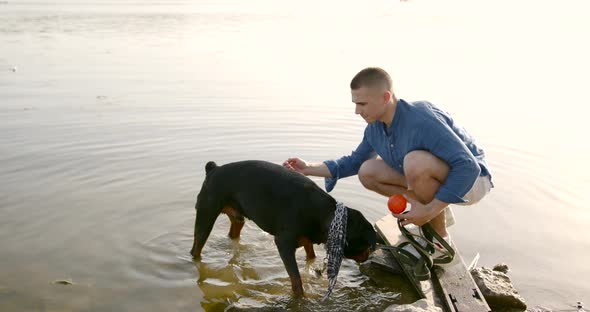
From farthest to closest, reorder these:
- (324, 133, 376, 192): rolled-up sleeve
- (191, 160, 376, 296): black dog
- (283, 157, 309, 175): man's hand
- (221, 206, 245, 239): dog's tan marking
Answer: (324, 133, 376, 192): rolled-up sleeve
(283, 157, 309, 175): man's hand
(221, 206, 245, 239): dog's tan marking
(191, 160, 376, 296): black dog

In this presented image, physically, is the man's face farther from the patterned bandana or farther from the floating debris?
the floating debris

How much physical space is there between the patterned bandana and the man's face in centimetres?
81

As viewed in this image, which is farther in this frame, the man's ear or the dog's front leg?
the man's ear

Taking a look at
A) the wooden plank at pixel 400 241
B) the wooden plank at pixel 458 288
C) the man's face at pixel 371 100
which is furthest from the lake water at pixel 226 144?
the man's face at pixel 371 100

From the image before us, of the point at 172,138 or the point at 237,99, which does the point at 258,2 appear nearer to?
the point at 237,99

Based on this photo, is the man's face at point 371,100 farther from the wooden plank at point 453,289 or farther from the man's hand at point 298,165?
the wooden plank at point 453,289

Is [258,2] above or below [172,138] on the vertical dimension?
above

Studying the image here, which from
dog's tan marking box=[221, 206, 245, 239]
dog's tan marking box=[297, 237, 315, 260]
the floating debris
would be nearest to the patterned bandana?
dog's tan marking box=[297, 237, 315, 260]

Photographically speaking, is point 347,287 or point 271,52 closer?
point 347,287

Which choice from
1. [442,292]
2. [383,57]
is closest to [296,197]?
[442,292]

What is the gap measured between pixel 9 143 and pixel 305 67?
686 cm

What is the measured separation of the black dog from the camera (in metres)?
4.53

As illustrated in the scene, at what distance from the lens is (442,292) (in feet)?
14.4


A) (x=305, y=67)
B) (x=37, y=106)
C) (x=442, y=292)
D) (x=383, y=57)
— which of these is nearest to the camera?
(x=442, y=292)
